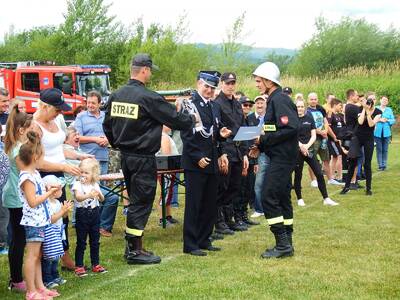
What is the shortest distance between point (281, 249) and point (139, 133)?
6.70 ft

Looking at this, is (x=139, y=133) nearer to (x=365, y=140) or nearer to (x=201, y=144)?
(x=201, y=144)

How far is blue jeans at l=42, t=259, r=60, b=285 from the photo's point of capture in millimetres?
5879

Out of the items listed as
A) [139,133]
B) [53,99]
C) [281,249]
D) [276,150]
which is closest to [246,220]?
[281,249]

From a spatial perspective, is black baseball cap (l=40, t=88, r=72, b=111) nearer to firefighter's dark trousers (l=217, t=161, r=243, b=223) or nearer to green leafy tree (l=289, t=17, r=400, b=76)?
firefighter's dark trousers (l=217, t=161, r=243, b=223)

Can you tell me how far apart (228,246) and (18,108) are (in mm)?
3180

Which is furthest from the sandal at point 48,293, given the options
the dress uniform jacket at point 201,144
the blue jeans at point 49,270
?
the dress uniform jacket at point 201,144

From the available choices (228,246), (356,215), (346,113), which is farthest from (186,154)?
(346,113)

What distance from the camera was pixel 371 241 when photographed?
26.0 ft

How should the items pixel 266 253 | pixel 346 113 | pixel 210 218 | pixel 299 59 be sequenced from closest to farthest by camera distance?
pixel 266 253
pixel 210 218
pixel 346 113
pixel 299 59

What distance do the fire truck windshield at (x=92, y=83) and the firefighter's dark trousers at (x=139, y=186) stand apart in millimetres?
19719

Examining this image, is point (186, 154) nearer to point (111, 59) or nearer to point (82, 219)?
point (82, 219)

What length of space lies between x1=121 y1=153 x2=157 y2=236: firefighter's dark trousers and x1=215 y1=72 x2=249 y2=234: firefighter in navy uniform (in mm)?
1655

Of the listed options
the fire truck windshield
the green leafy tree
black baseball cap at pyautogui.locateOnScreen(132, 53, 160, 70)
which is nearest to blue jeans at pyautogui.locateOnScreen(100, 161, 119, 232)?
black baseball cap at pyautogui.locateOnScreen(132, 53, 160, 70)

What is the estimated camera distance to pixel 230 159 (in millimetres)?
8562
